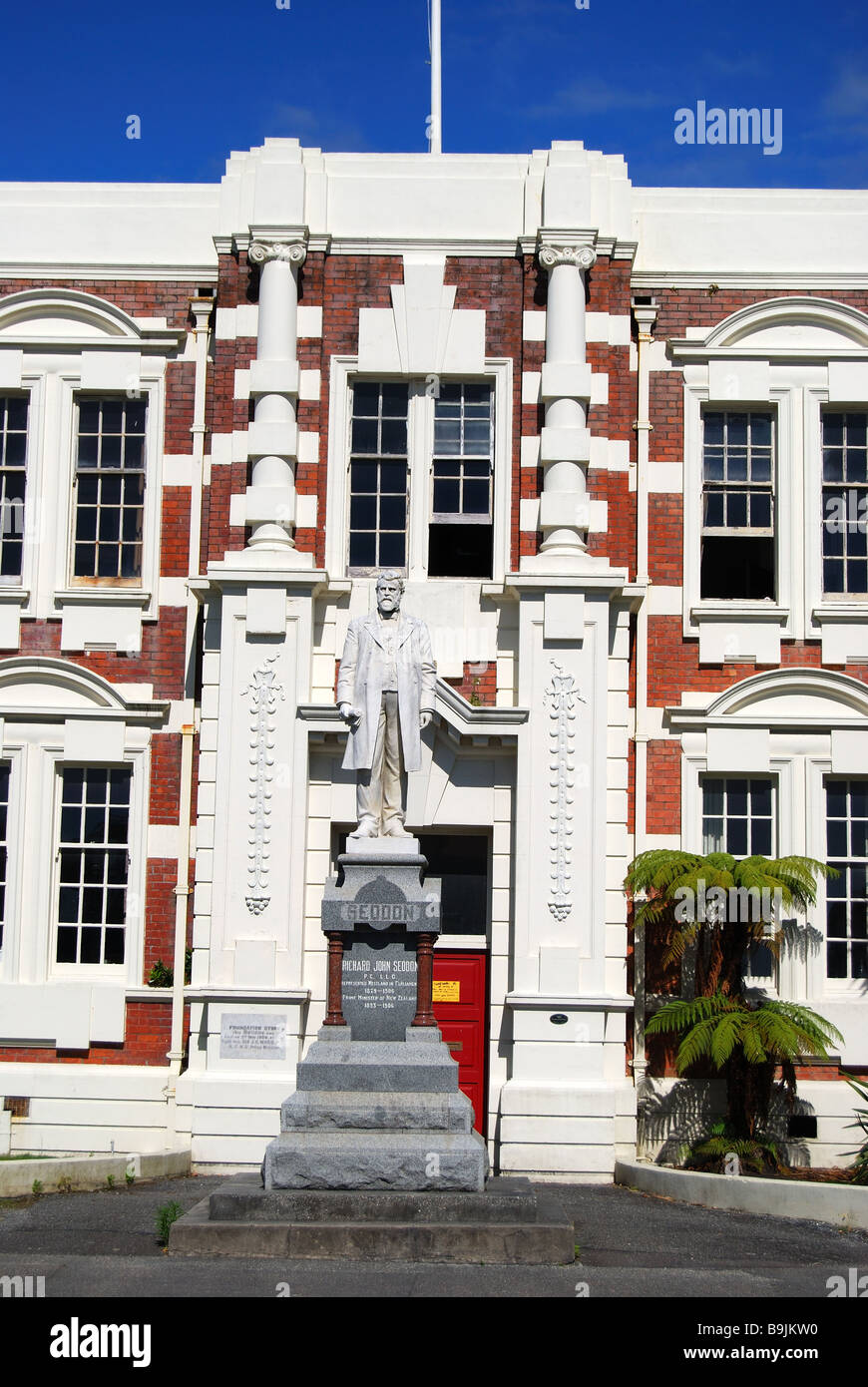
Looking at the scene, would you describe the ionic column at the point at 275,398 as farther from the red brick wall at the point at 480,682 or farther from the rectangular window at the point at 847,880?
the rectangular window at the point at 847,880

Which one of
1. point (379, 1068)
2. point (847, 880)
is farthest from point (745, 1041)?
point (379, 1068)

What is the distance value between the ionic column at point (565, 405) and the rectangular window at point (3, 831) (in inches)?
238

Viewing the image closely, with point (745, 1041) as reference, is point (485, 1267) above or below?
below

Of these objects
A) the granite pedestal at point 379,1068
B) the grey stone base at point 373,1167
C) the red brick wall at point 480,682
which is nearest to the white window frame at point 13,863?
the red brick wall at point 480,682

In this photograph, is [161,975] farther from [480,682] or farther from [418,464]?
[418,464]

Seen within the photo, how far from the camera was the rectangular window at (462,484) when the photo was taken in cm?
1709

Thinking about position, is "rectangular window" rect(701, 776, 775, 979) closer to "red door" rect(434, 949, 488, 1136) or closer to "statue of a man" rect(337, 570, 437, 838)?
"red door" rect(434, 949, 488, 1136)

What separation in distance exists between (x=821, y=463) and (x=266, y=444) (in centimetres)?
592

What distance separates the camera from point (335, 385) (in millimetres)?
17172

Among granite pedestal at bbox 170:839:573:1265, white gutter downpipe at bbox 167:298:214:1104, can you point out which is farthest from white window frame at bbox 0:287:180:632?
granite pedestal at bbox 170:839:573:1265

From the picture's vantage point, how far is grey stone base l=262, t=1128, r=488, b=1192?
1126 centimetres

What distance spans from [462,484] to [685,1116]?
6837 millimetres

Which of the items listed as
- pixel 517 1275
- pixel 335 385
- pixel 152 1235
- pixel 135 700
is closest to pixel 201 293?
pixel 335 385

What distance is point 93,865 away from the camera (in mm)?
16969
